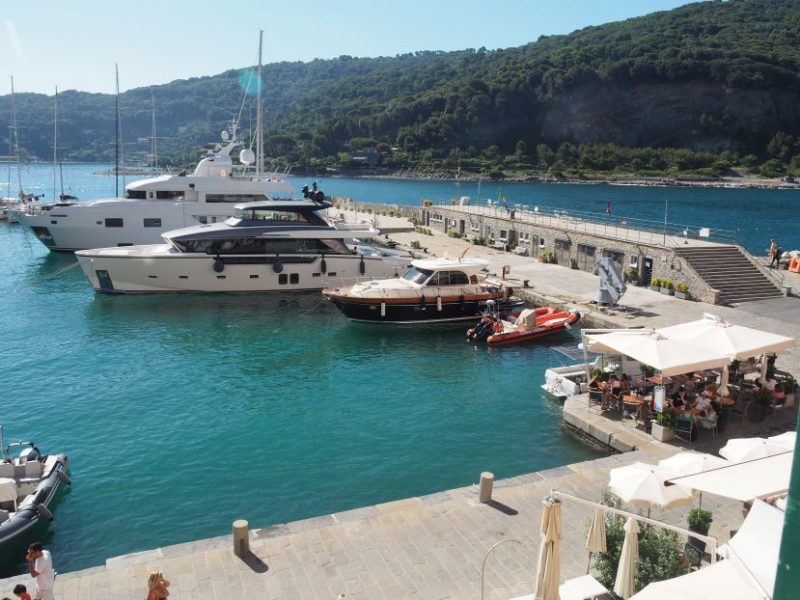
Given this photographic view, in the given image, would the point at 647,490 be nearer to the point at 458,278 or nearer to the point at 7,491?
the point at 7,491

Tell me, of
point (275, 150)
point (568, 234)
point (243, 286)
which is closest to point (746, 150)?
point (275, 150)

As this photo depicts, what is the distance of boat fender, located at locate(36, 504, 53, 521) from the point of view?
1212cm

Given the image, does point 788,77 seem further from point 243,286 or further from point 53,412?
point 53,412

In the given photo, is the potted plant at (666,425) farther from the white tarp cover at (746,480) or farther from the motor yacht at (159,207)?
the motor yacht at (159,207)

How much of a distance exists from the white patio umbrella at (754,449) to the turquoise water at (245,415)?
15.6 ft

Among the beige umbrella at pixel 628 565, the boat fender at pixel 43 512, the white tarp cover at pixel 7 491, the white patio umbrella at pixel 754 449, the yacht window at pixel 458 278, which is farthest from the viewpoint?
the yacht window at pixel 458 278

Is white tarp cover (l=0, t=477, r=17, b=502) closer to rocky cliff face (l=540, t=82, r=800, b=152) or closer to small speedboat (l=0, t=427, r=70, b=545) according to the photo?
small speedboat (l=0, t=427, r=70, b=545)

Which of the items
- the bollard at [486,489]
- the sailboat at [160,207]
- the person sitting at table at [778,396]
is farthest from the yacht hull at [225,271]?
the bollard at [486,489]

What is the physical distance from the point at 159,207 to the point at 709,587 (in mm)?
39520

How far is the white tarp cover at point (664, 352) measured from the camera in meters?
14.6

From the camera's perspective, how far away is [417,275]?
1104 inches

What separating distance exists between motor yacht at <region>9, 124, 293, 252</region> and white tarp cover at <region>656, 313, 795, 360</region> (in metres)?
29.0

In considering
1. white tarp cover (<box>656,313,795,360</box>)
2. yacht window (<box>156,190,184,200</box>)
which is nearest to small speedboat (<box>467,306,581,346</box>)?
white tarp cover (<box>656,313,795,360</box>)

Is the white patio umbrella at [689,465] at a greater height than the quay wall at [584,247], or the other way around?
the quay wall at [584,247]
